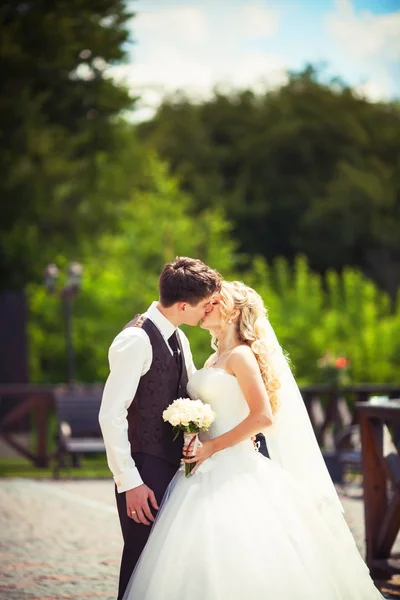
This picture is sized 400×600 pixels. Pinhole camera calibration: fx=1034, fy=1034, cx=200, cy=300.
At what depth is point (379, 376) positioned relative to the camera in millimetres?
22250

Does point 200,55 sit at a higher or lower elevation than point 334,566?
higher

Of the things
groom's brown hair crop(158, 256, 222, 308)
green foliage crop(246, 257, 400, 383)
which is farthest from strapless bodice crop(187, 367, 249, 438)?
green foliage crop(246, 257, 400, 383)

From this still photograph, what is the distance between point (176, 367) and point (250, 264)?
31573 mm

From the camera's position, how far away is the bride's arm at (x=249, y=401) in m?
5.01

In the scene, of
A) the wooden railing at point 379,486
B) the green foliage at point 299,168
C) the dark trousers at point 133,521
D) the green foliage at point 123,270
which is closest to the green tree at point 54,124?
the green foliage at point 123,270

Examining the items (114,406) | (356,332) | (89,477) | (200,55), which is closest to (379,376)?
(356,332)

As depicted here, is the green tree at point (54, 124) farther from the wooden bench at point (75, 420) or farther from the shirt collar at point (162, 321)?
the shirt collar at point (162, 321)

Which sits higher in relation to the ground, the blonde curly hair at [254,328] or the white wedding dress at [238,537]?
the blonde curly hair at [254,328]

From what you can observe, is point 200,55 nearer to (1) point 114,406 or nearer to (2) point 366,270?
(2) point 366,270

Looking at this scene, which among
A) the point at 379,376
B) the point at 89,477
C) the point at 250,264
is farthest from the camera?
the point at 250,264

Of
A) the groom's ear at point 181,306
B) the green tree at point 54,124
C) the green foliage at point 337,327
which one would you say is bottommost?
the green foliage at point 337,327

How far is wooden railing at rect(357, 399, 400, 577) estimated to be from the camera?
6941 mm

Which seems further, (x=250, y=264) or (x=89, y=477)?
(x=250, y=264)

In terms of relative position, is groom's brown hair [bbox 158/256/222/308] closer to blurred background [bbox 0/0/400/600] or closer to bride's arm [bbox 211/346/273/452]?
bride's arm [bbox 211/346/273/452]
